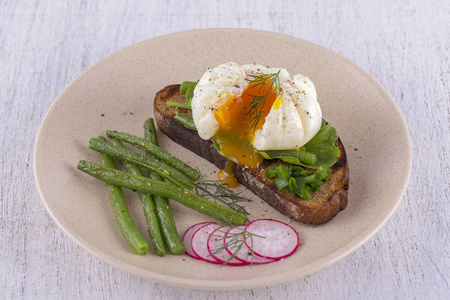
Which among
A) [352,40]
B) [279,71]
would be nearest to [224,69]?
[279,71]

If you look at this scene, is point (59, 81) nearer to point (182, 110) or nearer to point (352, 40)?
point (182, 110)

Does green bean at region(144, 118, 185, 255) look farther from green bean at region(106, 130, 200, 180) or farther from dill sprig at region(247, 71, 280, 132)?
dill sprig at region(247, 71, 280, 132)

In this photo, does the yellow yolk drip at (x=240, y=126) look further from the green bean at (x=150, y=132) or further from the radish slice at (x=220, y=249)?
the green bean at (x=150, y=132)

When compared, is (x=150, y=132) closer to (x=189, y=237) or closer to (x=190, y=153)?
(x=190, y=153)

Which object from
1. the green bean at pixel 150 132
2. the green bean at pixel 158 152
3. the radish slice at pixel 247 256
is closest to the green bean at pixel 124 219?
the green bean at pixel 158 152

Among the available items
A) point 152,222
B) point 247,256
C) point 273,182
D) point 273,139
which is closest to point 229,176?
point 273,182
